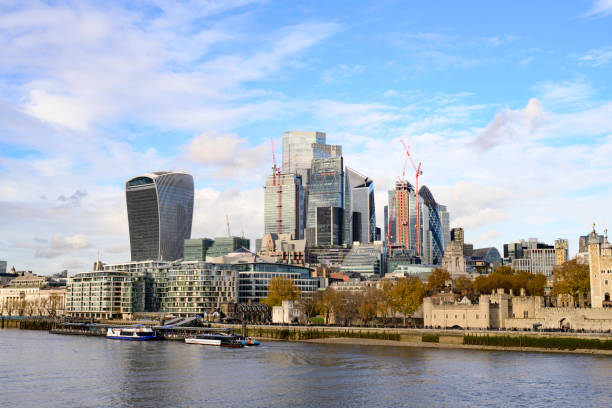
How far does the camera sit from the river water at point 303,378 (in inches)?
2857

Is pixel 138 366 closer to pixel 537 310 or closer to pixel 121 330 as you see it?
pixel 121 330

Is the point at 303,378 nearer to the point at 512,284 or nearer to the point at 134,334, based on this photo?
the point at 134,334

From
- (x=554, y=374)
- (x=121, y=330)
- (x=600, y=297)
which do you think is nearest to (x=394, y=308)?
(x=600, y=297)

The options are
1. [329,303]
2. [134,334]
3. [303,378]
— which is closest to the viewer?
[303,378]

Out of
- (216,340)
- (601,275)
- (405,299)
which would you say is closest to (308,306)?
(405,299)

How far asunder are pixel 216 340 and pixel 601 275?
3092 inches

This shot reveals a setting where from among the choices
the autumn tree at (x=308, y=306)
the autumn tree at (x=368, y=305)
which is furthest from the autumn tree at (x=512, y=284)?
the autumn tree at (x=308, y=306)

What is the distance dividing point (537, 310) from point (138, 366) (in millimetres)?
76971

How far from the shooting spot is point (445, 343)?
13000 cm

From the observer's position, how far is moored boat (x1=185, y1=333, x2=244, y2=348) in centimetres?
13812

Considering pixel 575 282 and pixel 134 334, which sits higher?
pixel 575 282

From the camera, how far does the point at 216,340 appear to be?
142 m

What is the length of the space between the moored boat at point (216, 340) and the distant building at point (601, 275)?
7136 cm

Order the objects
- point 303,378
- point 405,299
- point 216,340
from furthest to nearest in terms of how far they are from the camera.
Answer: point 405,299 < point 216,340 < point 303,378
